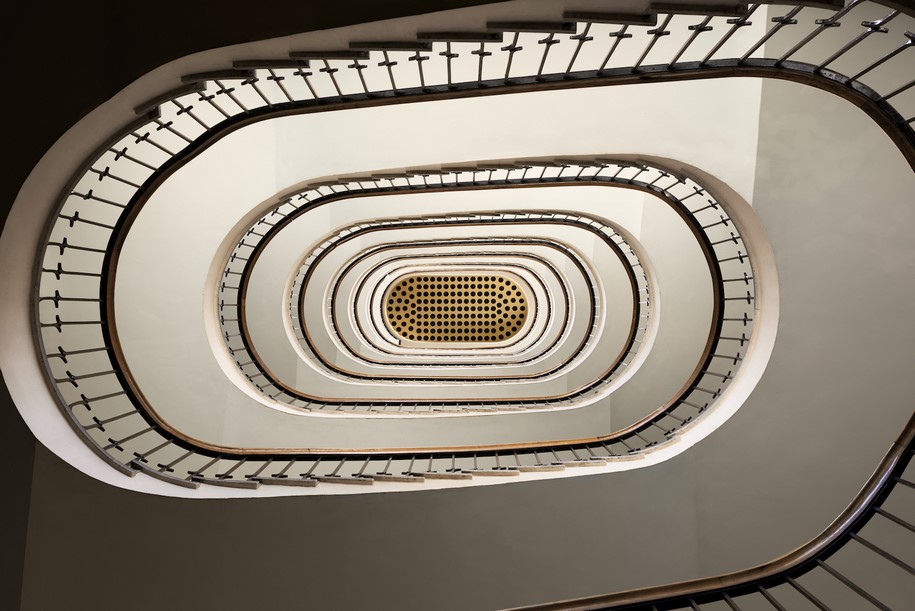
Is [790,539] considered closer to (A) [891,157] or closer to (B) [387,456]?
(A) [891,157]

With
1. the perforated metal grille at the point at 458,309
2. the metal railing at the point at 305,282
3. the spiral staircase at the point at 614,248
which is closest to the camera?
the spiral staircase at the point at 614,248

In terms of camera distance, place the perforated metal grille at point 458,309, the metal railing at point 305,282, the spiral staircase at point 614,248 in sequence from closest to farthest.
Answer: the spiral staircase at point 614,248
the metal railing at point 305,282
the perforated metal grille at point 458,309

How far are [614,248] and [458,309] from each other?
705cm

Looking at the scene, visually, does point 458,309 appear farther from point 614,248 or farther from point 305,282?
point 614,248

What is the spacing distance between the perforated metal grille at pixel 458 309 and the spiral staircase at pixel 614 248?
6.46 meters

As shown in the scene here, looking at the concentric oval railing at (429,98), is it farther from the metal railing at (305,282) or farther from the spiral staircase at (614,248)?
the metal railing at (305,282)

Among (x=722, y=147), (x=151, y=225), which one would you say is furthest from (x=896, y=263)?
(x=151, y=225)

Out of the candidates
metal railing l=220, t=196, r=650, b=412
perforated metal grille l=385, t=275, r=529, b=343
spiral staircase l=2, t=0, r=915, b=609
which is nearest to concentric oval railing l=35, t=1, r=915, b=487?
spiral staircase l=2, t=0, r=915, b=609

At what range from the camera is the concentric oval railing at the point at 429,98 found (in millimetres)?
2285

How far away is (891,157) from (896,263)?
638mm

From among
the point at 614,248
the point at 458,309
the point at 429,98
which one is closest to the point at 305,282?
the point at 614,248

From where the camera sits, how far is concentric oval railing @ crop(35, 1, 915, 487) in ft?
7.50

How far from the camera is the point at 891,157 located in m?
3.01

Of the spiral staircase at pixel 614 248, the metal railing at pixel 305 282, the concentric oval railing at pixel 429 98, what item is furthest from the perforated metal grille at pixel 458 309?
the concentric oval railing at pixel 429 98
